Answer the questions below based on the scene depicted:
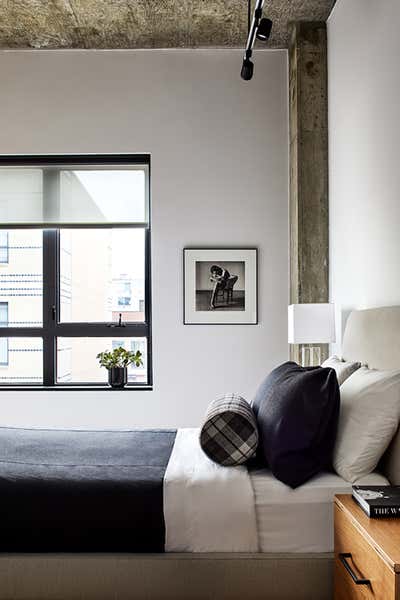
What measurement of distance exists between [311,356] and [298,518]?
74.6 inches

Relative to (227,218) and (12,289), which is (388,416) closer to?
(227,218)

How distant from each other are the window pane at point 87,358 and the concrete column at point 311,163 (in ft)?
4.31

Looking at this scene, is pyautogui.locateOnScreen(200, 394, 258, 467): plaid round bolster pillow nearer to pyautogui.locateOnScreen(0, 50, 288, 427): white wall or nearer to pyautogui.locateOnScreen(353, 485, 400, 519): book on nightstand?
pyautogui.locateOnScreen(353, 485, 400, 519): book on nightstand

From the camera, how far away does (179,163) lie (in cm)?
450

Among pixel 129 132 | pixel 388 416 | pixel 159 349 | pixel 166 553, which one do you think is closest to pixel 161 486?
pixel 166 553

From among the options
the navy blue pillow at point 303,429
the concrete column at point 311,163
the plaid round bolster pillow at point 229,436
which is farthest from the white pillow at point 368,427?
the concrete column at point 311,163

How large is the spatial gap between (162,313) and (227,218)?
0.82 meters

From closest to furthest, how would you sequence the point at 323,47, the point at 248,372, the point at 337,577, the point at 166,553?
the point at 337,577 → the point at 166,553 → the point at 323,47 → the point at 248,372

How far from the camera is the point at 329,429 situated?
2.17m

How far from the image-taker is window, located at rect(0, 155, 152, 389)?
14.9 feet

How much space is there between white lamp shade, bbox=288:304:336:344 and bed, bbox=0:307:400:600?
148cm

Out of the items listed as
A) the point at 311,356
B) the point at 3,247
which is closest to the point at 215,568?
the point at 311,356

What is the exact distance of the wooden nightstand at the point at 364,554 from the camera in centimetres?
147

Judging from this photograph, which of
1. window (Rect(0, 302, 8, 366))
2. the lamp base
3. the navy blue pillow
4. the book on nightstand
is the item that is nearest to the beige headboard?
the navy blue pillow
